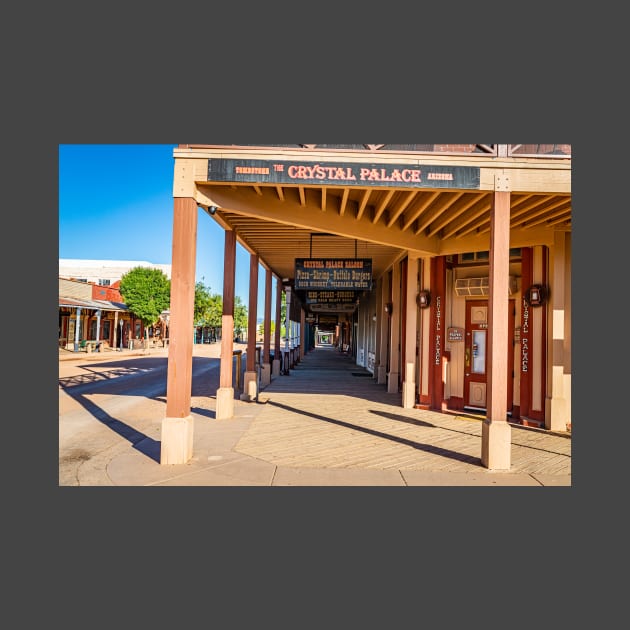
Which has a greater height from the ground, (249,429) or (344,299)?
(344,299)

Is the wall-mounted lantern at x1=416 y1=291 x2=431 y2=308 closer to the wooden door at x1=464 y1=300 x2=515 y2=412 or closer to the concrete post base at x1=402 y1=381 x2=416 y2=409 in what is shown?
the wooden door at x1=464 y1=300 x2=515 y2=412

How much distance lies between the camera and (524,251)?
8859 millimetres

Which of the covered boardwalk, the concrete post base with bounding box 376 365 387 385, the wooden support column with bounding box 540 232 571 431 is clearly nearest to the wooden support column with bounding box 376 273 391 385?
the concrete post base with bounding box 376 365 387 385

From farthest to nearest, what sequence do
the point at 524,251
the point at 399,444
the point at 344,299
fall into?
the point at 344,299 → the point at 524,251 → the point at 399,444

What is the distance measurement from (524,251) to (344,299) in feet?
22.5

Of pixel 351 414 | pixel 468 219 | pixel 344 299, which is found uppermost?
pixel 468 219

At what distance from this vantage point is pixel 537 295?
331 inches

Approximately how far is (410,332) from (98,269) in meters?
52.6

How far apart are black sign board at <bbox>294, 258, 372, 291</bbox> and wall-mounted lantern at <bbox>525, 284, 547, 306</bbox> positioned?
11.4ft

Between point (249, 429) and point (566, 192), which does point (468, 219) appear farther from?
point (249, 429)

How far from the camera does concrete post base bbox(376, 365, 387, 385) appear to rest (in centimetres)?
1548

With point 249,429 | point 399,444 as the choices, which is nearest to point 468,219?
point 399,444

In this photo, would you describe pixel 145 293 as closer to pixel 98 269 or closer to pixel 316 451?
pixel 98 269

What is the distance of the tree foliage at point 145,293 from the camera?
36719mm
